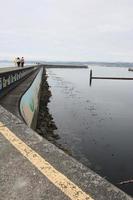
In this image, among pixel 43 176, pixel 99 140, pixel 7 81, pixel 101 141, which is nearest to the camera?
pixel 43 176

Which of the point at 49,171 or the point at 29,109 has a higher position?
the point at 49,171

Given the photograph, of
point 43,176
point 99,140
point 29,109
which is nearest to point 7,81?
point 29,109

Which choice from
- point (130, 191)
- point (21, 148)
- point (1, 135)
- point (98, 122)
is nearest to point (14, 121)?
point (1, 135)

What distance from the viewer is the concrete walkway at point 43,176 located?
10.9 ft

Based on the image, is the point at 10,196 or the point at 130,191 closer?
the point at 10,196

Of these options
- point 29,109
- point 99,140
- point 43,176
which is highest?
point 43,176

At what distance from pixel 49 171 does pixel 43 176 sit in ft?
0.49

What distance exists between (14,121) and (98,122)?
15371 millimetres

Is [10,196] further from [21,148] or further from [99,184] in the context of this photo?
[21,148]

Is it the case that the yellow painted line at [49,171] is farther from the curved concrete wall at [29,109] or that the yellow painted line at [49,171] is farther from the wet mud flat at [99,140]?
the curved concrete wall at [29,109]

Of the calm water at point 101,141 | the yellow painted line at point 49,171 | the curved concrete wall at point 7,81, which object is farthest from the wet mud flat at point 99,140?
the yellow painted line at point 49,171

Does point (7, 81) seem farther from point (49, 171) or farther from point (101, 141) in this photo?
point (49, 171)

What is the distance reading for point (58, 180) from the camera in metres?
3.68

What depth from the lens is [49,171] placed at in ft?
12.9
